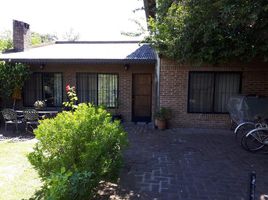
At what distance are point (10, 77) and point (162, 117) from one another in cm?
641

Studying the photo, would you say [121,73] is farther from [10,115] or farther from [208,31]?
[208,31]

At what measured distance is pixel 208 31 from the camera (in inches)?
271

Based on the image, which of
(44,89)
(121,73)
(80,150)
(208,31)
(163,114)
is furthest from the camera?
(44,89)

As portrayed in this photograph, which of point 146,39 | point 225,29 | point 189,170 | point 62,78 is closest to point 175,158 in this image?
point 189,170

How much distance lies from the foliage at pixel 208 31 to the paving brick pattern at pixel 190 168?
8.64 feet

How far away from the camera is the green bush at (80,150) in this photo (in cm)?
391

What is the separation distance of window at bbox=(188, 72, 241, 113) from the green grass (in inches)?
243

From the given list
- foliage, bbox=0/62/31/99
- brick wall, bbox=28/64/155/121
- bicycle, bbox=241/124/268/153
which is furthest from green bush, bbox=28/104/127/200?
foliage, bbox=0/62/31/99

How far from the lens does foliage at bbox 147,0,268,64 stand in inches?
244

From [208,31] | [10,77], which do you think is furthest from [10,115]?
[208,31]

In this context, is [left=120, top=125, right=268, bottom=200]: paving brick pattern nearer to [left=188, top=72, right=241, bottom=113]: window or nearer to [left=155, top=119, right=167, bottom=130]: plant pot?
[left=155, top=119, right=167, bottom=130]: plant pot

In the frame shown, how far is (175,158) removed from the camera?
6.75 meters

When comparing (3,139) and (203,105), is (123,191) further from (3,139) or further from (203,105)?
(203,105)

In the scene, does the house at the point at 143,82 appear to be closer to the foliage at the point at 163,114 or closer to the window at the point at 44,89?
the window at the point at 44,89
